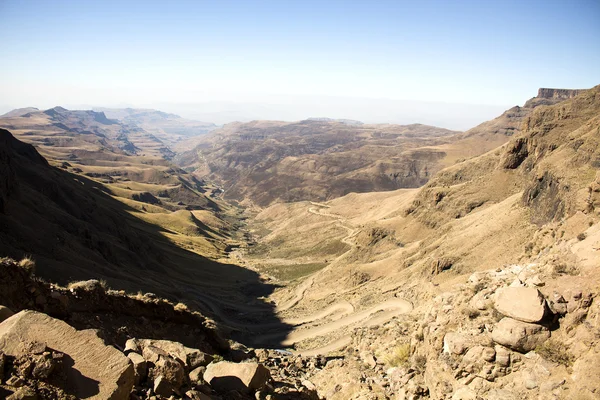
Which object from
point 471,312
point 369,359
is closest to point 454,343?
point 471,312

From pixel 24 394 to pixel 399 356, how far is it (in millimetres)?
16858

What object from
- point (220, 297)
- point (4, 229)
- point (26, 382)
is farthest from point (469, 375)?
point (220, 297)

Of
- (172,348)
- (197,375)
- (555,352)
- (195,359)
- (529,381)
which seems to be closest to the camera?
(197,375)

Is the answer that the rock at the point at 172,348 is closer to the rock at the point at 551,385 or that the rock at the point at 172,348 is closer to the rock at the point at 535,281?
the rock at the point at 551,385

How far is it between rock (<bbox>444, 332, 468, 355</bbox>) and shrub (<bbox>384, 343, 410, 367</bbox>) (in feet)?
14.8

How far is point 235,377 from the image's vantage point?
12.7m

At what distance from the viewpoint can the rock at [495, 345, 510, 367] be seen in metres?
12.8

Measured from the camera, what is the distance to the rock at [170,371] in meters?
9.77

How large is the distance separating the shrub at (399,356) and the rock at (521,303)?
6496mm

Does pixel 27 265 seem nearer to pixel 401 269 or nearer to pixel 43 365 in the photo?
pixel 43 365

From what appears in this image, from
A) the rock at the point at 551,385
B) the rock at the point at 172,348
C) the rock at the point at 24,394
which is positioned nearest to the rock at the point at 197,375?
the rock at the point at 172,348

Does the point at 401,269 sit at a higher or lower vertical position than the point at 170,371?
lower

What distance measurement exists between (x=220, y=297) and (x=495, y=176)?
51304 millimetres

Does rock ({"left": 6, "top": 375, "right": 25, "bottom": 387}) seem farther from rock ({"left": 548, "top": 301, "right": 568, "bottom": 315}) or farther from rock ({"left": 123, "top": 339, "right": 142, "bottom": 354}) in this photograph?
rock ({"left": 548, "top": 301, "right": 568, "bottom": 315})
